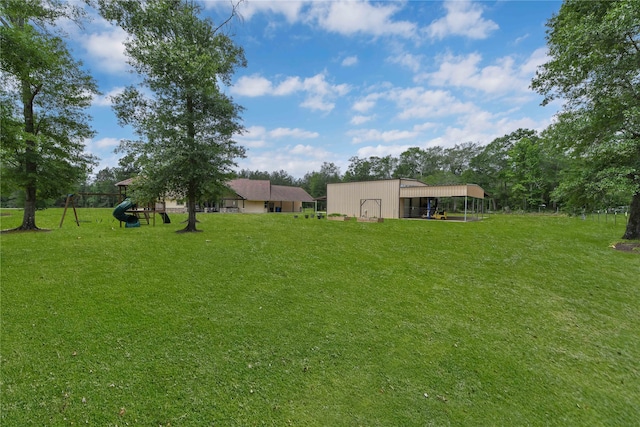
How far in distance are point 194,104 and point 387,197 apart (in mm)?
18343

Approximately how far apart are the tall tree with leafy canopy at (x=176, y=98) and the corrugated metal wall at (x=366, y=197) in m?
16.9

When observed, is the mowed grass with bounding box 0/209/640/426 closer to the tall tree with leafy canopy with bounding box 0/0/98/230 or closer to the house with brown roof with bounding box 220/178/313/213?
the tall tree with leafy canopy with bounding box 0/0/98/230

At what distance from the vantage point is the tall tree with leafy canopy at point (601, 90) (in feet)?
30.3

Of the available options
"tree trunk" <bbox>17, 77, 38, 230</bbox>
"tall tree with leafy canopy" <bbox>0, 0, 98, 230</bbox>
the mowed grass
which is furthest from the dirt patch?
"tree trunk" <bbox>17, 77, 38, 230</bbox>

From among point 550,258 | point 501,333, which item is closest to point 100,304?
point 501,333

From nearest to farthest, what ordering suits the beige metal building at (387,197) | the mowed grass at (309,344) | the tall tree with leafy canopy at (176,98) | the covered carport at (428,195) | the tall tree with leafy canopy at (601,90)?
1. the mowed grass at (309,344)
2. the tall tree with leafy canopy at (601,90)
3. the tall tree with leafy canopy at (176,98)
4. the covered carport at (428,195)
5. the beige metal building at (387,197)

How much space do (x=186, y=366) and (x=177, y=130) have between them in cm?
1012

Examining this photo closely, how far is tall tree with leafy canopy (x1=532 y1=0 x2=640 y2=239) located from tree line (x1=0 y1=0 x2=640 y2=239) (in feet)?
0.13

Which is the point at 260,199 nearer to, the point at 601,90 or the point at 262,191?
the point at 262,191

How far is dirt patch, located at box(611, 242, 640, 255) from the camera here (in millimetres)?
9512

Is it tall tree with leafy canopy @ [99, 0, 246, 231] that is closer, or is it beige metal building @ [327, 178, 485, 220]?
tall tree with leafy canopy @ [99, 0, 246, 231]

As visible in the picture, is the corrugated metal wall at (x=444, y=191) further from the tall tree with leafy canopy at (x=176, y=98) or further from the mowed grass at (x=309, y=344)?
the tall tree with leafy canopy at (x=176, y=98)

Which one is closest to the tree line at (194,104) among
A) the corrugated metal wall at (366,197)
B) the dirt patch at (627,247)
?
the dirt patch at (627,247)

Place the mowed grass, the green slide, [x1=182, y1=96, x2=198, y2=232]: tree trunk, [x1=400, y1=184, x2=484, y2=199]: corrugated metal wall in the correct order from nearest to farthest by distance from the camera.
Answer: the mowed grass → [x1=182, y1=96, x2=198, y2=232]: tree trunk → the green slide → [x1=400, y1=184, x2=484, y2=199]: corrugated metal wall
